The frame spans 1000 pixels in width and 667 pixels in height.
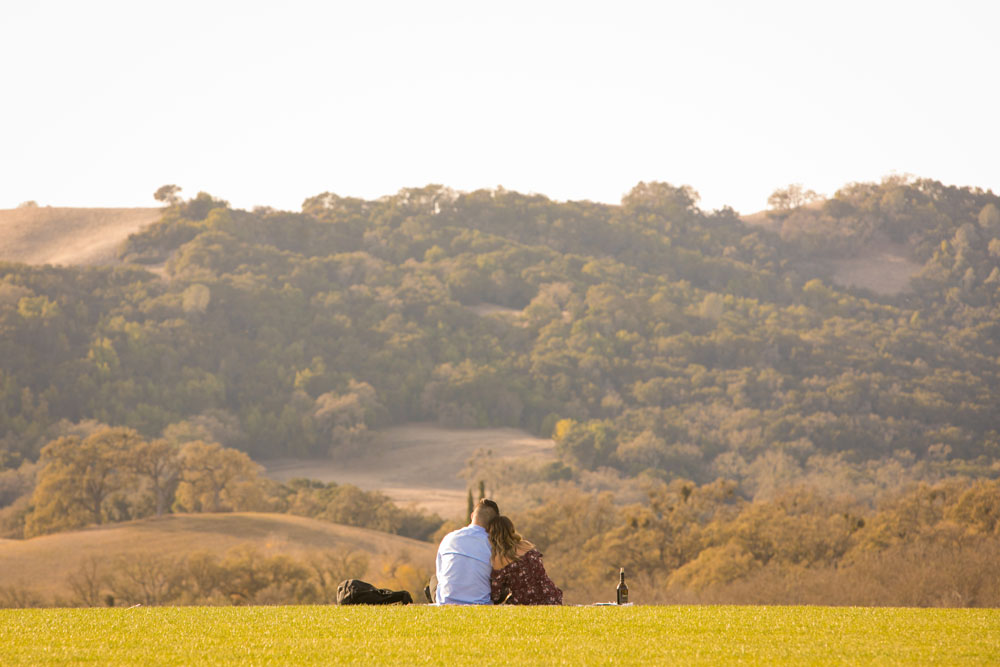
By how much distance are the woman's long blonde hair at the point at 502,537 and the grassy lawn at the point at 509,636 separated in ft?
1.50

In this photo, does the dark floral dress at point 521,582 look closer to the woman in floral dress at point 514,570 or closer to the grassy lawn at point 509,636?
the woman in floral dress at point 514,570

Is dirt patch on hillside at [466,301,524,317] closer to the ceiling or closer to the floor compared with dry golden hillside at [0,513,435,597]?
closer to the ceiling

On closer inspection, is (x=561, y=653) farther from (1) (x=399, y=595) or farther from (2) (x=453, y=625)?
(1) (x=399, y=595)

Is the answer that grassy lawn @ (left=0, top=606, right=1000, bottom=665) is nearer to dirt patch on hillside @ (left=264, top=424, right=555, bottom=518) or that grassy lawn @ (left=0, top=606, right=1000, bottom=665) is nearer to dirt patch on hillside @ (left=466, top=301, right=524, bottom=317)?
dirt patch on hillside @ (left=264, top=424, right=555, bottom=518)

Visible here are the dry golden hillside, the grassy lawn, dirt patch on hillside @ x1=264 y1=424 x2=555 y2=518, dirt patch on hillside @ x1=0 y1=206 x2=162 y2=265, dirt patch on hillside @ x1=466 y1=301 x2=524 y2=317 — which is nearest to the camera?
the grassy lawn

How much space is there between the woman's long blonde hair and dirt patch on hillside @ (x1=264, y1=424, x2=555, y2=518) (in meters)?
51.5

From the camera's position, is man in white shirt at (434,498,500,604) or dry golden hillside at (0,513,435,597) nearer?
man in white shirt at (434,498,500,604)

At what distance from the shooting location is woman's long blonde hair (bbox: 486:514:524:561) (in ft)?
30.2

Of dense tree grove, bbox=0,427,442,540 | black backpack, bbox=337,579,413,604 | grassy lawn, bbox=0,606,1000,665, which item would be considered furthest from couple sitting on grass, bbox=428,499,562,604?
dense tree grove, bbox=0,427,442,540

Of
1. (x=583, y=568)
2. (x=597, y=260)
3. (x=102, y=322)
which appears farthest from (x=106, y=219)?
(x=583, y=568)

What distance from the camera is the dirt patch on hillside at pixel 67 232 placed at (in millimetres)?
97375

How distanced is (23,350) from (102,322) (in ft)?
19.4

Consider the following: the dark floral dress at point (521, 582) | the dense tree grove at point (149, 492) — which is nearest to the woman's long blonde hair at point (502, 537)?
the dark floral dress at point (521, 582)

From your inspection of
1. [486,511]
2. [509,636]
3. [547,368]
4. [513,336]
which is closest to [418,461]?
[547,368]
